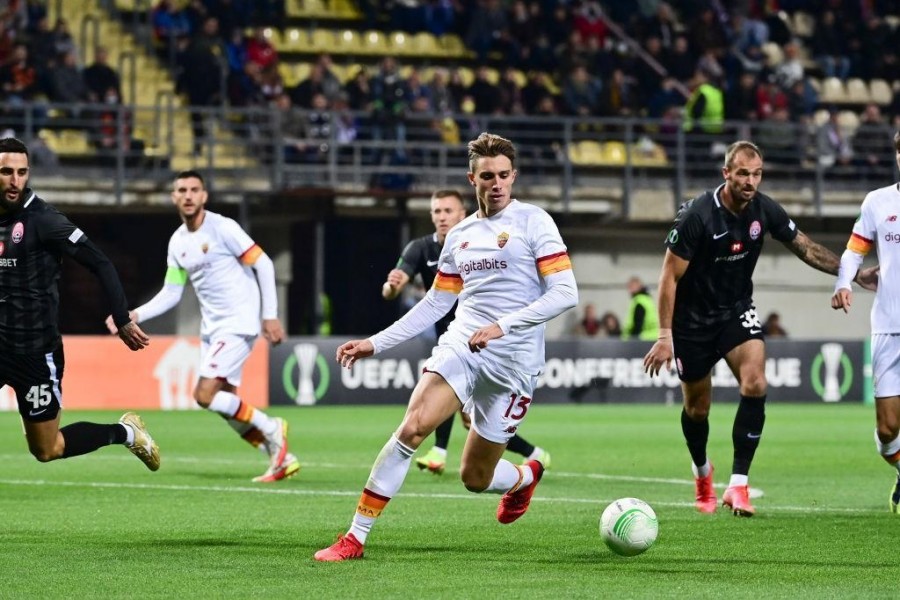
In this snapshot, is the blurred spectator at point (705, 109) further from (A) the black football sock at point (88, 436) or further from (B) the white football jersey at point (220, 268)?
(A) the black football sock at point (88, 436)

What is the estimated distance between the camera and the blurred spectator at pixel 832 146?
98.6 ft

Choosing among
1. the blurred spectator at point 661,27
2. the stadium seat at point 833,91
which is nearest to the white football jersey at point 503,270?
the blurred spectator at point 661,27

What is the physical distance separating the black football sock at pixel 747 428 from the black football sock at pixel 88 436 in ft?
12.3

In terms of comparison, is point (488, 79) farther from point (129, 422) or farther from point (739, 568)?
point (739, 568)

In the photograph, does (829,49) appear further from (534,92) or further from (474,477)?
(474,477)

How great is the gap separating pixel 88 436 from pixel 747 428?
4.01 metres

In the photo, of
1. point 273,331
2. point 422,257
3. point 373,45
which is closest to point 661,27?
point 373,45

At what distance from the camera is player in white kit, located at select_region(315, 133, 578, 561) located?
27.0 feet

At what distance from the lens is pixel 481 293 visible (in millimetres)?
8695

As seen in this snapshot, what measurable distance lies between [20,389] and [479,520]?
2.80 m

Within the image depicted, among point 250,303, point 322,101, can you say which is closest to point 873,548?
point 250,303

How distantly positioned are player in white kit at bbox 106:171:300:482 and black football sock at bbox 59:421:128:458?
2.99m

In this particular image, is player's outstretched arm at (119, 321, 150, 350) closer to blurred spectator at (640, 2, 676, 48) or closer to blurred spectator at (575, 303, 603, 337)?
blurred spectator at (575, 303, 603, 337)

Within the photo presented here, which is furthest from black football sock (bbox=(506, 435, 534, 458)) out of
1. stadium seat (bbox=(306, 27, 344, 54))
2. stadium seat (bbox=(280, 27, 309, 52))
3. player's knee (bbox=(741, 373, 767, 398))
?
stadium seat (bbox=(306, 27, 344, 54))
